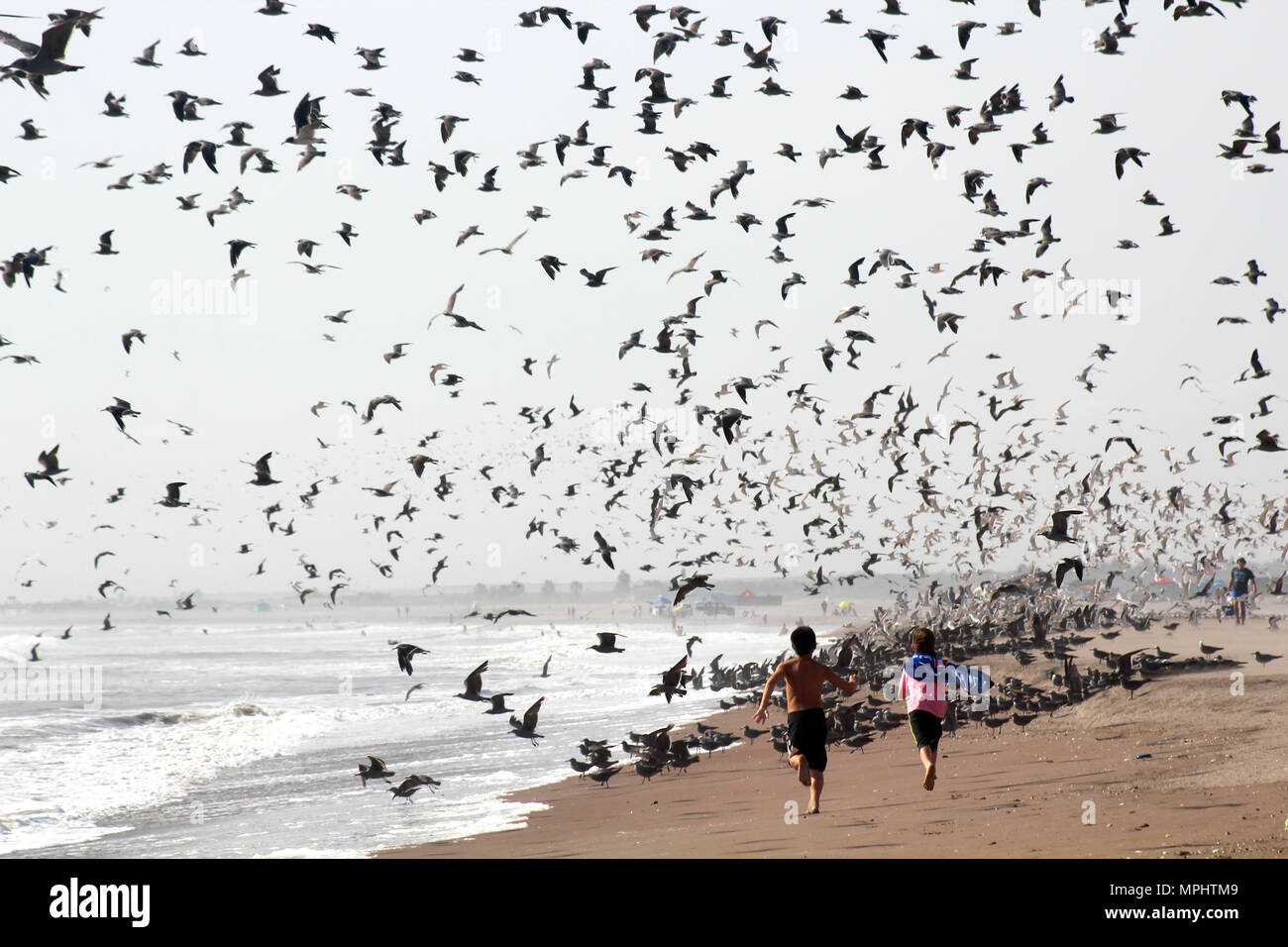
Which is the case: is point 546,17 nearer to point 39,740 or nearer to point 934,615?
point 39,740

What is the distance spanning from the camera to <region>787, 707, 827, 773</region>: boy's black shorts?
35.2 ft

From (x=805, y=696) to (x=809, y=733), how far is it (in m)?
0.46

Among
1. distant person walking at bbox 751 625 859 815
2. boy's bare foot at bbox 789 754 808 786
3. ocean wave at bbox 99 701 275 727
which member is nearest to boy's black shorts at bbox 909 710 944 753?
distant person walking at bbox 751 625 859 815

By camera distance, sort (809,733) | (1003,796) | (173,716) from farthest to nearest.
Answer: (173,716) < (1003,796) < (809,733)

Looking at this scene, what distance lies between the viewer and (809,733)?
10797 millimetres

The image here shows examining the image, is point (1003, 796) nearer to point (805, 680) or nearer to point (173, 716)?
point (805, 680)

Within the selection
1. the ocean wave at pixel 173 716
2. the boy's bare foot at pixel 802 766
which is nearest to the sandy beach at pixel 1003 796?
the boy's bare foot at pixel 802 766

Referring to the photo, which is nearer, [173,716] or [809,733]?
[809,733]

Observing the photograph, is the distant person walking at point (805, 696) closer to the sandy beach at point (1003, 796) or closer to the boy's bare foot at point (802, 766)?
the boy's bare foot at point (802, 766)

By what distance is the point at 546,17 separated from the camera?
1784 centimetres

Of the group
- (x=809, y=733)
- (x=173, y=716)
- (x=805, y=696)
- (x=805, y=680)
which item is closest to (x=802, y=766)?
(x=809, y=733)
